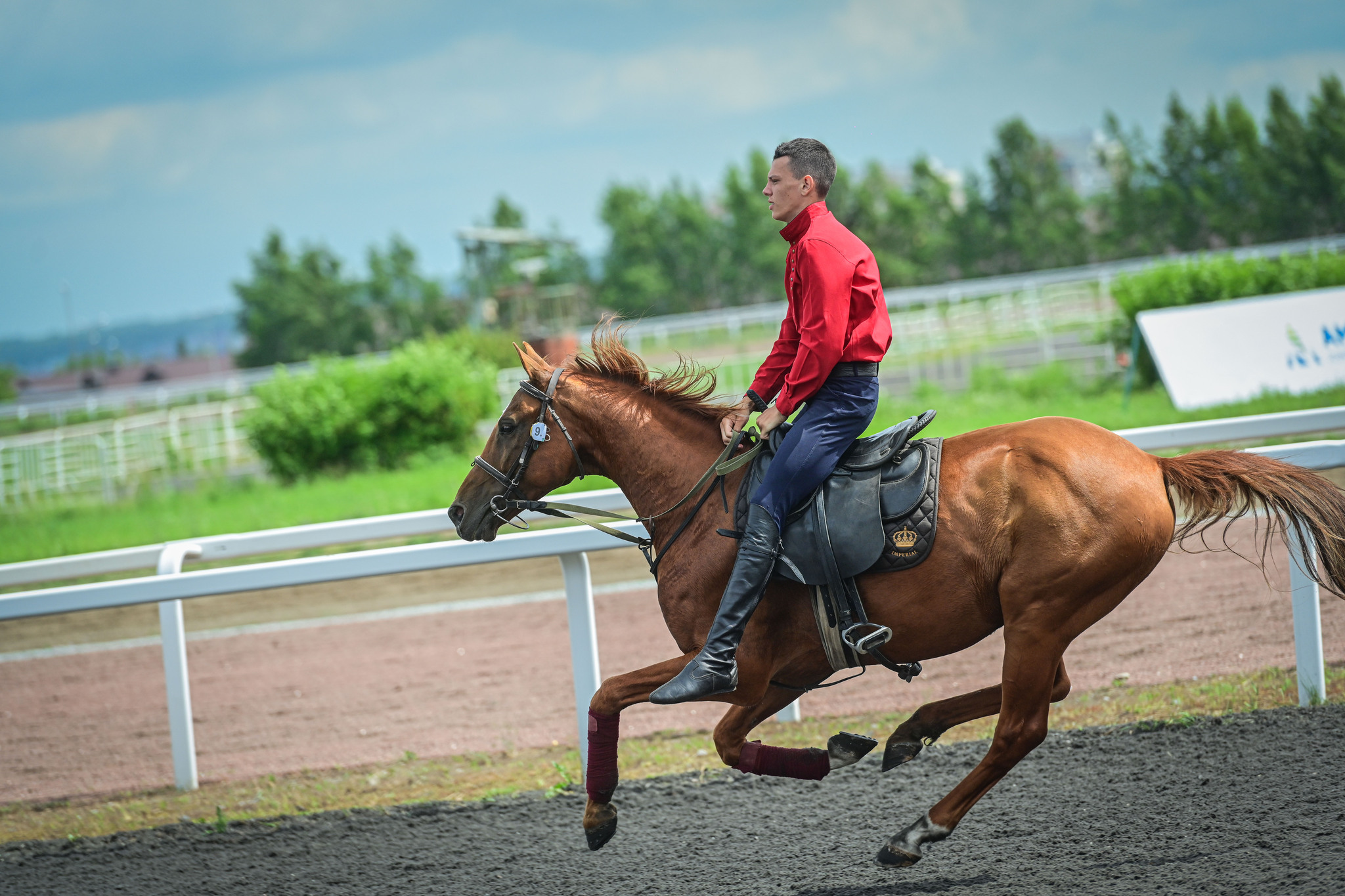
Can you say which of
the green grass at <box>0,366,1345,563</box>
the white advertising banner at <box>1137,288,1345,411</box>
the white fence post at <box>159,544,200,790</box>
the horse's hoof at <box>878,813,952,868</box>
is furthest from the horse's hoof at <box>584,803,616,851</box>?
the white advertising banner at <box>1137,288,1345,411</box>

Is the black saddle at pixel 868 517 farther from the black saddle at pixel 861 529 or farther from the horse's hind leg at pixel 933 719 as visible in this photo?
the horse's hind leg at pixel 933 719

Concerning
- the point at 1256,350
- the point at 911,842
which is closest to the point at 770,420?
the point at 911,842

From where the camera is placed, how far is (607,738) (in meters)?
3.97

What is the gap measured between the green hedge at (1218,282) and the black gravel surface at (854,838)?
1222 cm

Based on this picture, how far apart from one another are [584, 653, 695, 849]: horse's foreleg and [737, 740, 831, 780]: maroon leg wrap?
1.49ft

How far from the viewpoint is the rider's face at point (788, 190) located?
388cm

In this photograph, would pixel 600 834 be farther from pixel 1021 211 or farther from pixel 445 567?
pixel 1021 211

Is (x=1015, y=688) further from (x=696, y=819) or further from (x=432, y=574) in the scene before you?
(x=432, y=574)

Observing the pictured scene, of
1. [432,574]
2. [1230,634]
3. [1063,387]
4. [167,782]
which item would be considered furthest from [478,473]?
[1063,387]

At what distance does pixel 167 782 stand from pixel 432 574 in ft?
20.3

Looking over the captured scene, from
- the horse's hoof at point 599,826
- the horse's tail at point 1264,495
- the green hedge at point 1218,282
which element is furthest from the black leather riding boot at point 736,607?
the green hedge at point 1218,282

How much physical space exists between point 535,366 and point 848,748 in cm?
187

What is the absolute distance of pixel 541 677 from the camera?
7.24m

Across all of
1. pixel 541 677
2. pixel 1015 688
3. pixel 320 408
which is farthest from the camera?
pixel 320 408
